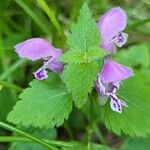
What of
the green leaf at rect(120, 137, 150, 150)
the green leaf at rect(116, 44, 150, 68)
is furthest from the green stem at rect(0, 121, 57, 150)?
the green leaf at rect(116, 44, 150, 68)

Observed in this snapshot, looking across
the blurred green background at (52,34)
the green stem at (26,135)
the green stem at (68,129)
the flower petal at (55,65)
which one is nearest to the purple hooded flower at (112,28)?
the flower petal at (55,65)

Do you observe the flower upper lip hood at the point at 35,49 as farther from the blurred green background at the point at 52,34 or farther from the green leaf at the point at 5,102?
the green leaf at the point at 5,102

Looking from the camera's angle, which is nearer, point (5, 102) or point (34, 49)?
point (34, 49)

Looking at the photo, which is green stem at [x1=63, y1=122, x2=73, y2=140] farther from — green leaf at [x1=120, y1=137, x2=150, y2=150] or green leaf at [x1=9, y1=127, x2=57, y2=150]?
green leaf at [x1=120, y1=137, x2=150, y2=150]

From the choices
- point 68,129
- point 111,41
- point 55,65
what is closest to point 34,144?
point 68,129

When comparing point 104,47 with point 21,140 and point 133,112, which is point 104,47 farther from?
point 21,140
